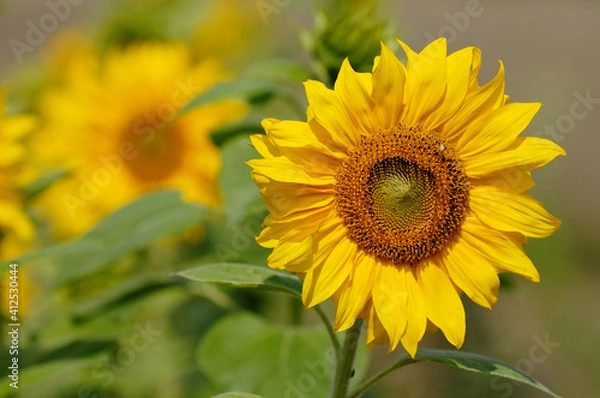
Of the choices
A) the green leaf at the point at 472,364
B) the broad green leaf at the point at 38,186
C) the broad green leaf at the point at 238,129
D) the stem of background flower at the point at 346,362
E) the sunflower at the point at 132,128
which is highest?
the sunflower at the point at 132,128

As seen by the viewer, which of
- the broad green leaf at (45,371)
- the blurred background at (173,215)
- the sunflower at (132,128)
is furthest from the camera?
the sunflower at (132,128)

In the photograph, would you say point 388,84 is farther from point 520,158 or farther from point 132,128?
point 132,128

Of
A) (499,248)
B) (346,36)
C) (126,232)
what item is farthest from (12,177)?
(499,248)

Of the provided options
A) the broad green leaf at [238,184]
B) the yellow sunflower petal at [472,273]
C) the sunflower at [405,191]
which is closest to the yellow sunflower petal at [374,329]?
the sunflower at [405,191]

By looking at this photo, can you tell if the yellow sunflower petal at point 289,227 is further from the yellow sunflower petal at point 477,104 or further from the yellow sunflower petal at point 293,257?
the yellow sunflower petal at point 477,104

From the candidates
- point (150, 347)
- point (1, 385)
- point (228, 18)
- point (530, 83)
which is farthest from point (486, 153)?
point (530, 83)
